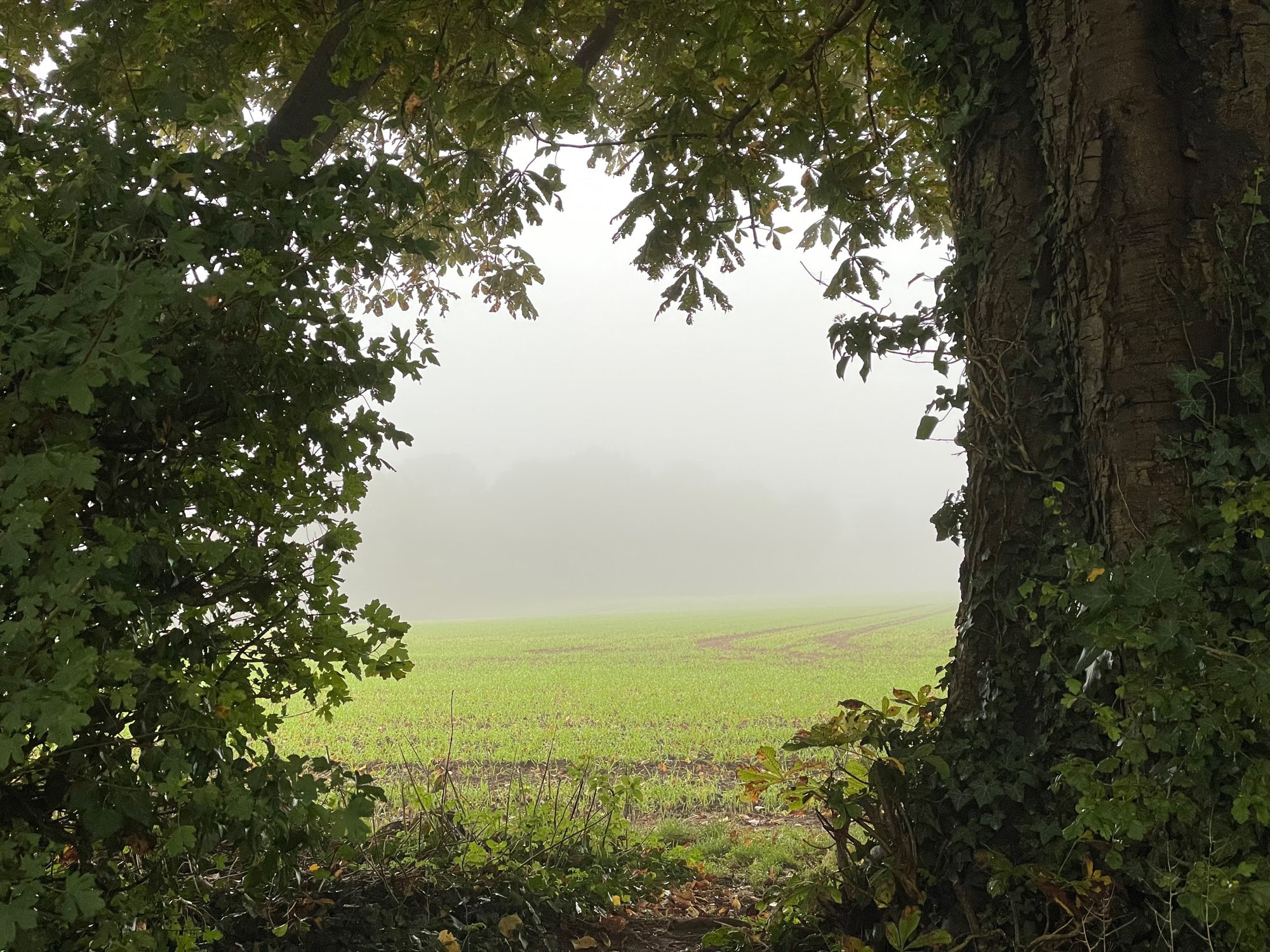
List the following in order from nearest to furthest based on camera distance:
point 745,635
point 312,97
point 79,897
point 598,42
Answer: point 79,897 < point 312,97 < point 598,42 < point 745,635

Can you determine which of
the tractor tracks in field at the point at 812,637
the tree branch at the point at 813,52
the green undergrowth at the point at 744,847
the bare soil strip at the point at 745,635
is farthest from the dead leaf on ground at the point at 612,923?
the bare soil strip at the point at 745,635

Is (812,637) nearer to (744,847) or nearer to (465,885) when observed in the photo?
(744,847)

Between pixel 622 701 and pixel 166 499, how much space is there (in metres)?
11.6

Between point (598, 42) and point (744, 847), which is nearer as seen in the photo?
point (744, 847)

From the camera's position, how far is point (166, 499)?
6.87ft

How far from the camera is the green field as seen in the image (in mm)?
8586

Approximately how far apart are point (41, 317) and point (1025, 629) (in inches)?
112

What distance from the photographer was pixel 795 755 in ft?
26.8

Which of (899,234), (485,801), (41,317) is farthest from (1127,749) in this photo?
(485,801)

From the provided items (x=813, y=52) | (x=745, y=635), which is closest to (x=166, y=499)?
(x=813, y=52)

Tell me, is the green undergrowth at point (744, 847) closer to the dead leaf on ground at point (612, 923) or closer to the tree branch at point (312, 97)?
the dead leaf on ground at point (612, 923)

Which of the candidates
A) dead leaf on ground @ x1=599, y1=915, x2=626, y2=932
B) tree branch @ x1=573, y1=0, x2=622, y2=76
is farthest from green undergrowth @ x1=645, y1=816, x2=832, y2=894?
tree branch @ x1=573, y1=0, x2=622, y2=76

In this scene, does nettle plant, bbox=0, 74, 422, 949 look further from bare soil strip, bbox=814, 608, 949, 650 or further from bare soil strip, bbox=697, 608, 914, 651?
bare soil strip, bbox=814, 608, 949, 650

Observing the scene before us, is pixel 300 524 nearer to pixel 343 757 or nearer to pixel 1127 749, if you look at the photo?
pixel 1127 749
